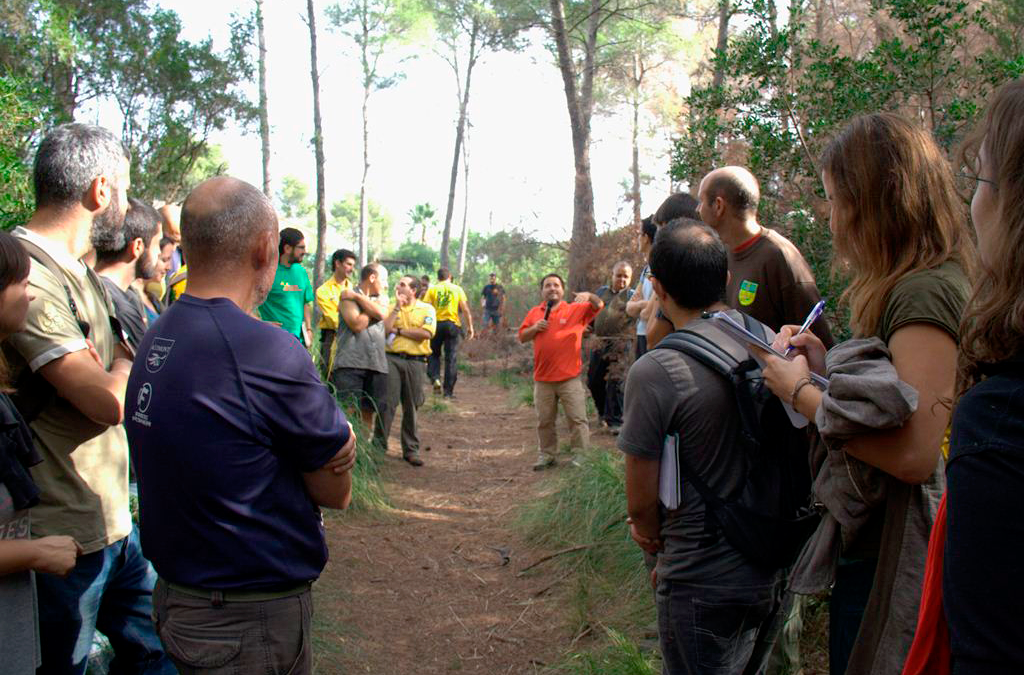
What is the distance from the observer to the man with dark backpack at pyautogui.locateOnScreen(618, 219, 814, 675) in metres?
2.41

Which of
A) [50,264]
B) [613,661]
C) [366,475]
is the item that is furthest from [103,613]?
[366,475]

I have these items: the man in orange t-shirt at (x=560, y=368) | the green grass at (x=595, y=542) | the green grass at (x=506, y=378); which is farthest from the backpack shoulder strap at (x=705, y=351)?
the green grass at (x=506, y=378)

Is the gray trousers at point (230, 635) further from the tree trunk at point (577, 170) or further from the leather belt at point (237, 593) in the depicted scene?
the tree trunk at point (577, 170)

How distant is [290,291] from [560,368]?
2765 mm

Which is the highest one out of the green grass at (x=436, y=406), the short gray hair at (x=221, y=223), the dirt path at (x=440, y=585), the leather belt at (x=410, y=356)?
the short gray hair at (x=221, y=223)

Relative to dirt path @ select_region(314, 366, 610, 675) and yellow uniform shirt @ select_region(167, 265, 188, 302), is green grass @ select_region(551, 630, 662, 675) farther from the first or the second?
yellow uniform shirt @ select_region(167, 265, 188, 302)

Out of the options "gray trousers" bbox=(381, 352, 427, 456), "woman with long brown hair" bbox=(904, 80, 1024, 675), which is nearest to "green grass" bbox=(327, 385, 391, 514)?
"gray trousers" bbox=(381, 352, 427, 456)

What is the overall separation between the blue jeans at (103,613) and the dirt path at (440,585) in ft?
4.84

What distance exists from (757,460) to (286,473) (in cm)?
138

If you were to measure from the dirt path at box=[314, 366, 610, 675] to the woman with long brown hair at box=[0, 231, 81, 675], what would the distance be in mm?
2360

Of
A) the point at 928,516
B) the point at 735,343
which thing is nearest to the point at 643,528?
the point at 735,343

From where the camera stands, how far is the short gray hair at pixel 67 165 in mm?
2586

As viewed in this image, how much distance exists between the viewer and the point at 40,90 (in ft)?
25.2

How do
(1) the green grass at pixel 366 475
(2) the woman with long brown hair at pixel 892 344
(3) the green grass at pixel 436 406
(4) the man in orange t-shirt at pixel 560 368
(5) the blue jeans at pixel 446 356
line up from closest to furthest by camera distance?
1. (2) the woman with long brown hair at pixel 892 344
2. (1) the green grass at pixel 366 475
3. (4) the man in orange t-shirt at pixel 560 368
4. (3) the green grass at pixel 436 406
5. (5) the blue jeans at pixel 446 356
